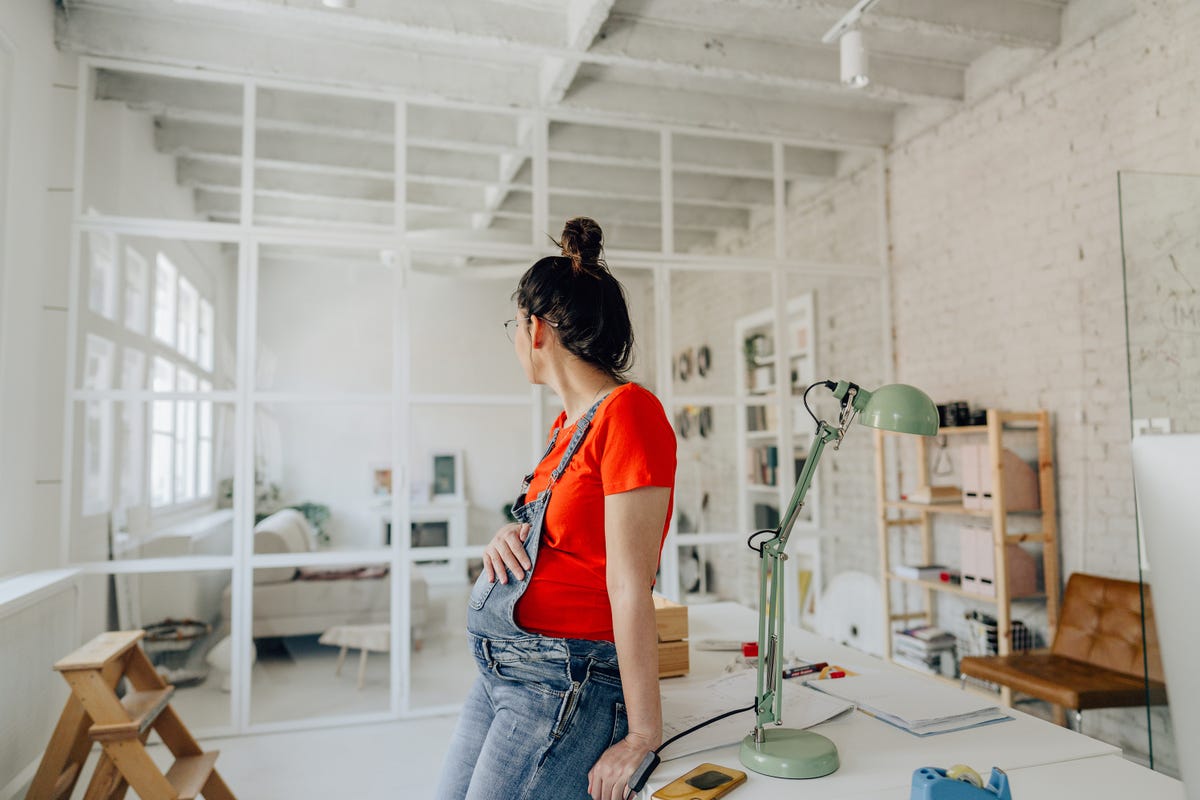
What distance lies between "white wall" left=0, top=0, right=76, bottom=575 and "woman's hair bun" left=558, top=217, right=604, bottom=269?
2.65 m

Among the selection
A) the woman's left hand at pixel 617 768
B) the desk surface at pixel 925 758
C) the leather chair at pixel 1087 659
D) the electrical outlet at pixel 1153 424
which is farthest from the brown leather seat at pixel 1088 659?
the woman's left hand at pixel 617 768

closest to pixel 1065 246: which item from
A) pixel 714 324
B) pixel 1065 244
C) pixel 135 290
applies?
pixel 1065 244

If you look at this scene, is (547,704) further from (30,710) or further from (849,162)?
(849,162)

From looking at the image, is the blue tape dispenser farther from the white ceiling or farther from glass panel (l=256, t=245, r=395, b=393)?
glass panel (l=256, t=245, r=395, b=393)

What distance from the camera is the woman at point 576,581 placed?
1.16m

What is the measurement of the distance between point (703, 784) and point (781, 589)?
1.07 feet

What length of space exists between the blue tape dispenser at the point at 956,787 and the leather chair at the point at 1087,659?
2188mm

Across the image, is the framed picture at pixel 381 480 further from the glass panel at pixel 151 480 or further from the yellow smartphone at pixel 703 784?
the yellow smartphone at pixel 703 784

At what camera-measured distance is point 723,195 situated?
170 inches

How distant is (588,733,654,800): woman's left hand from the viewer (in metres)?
1.12

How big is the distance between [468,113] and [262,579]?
249 cm

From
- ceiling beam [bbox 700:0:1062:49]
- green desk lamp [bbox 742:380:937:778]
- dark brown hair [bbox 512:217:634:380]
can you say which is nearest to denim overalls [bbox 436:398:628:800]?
dark brown hair [bbox 512:217:634:380]

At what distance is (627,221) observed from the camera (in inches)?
164

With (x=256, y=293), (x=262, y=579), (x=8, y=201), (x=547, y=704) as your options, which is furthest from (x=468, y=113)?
(x=547, y=704)
